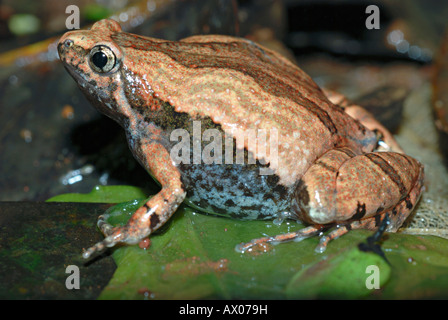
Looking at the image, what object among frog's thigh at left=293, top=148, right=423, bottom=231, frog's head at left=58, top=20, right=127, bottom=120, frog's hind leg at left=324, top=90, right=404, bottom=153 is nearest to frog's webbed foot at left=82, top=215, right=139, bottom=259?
frog's head at left=58, top=20, right=127, bottom=120

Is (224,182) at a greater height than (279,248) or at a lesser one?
greater

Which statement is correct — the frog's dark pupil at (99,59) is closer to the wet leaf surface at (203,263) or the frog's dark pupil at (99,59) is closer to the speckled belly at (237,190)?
the speckled belly at (237,190)

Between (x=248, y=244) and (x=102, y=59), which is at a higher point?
(x=102, y=59)

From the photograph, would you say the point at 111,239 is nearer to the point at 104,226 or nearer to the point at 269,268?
the point at 104,226

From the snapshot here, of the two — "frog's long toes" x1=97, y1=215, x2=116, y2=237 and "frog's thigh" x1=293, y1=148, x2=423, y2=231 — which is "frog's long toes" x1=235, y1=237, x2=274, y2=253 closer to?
"frog's thigh" x1=293, y1=148, x2=423, y2=231

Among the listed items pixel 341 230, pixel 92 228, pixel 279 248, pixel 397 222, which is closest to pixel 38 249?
pixel 92 228

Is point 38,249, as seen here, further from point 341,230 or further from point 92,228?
point 341,230

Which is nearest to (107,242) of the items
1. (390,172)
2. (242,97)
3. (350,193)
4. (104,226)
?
(104,226)
